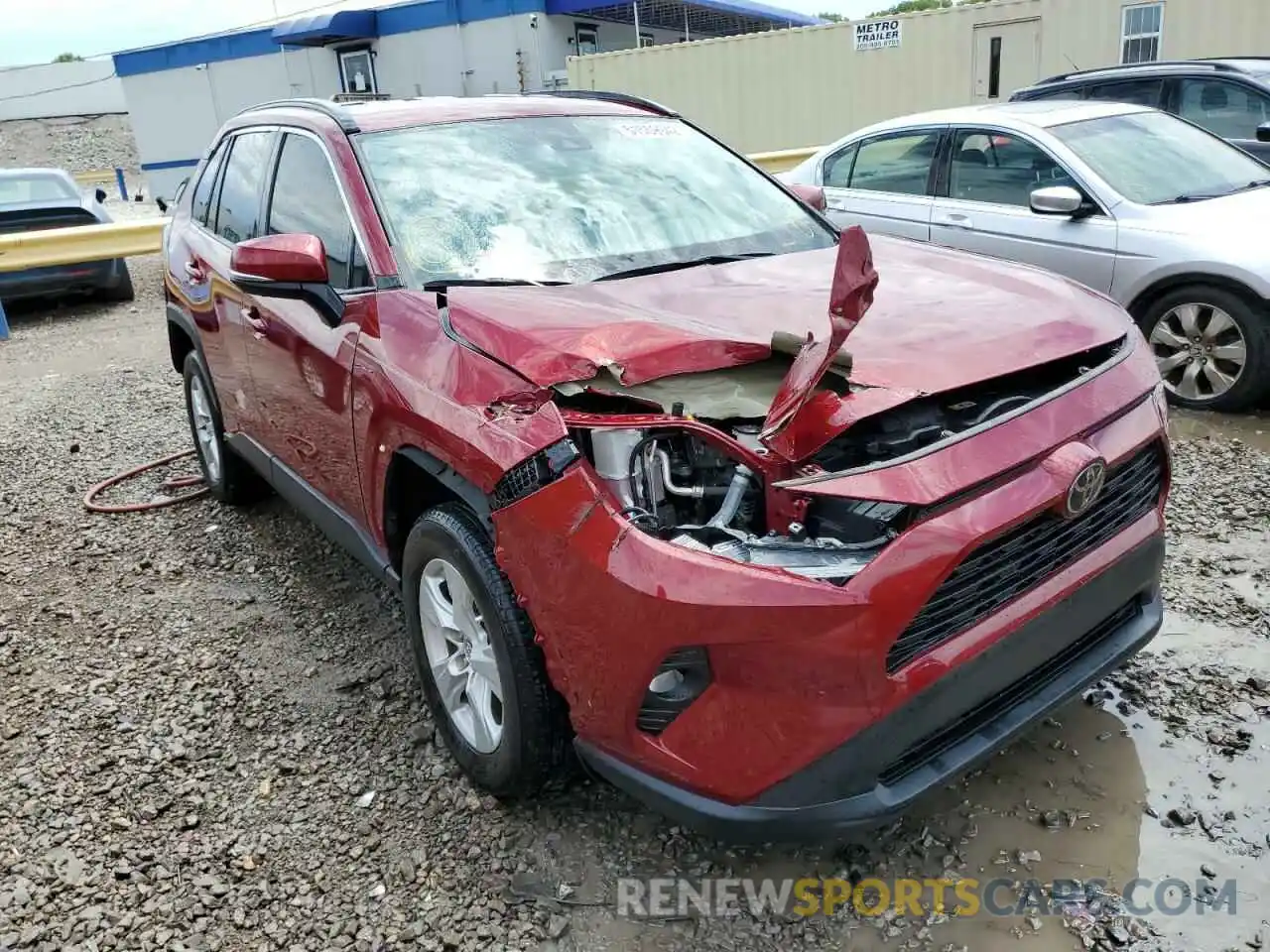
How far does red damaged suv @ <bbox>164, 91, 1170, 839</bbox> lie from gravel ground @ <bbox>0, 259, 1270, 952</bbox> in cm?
31

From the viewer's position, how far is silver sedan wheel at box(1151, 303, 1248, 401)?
16.9 feet

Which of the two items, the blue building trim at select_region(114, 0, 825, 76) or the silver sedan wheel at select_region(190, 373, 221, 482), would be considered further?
the blue building trim at select_region(114, 0, 825, 76)

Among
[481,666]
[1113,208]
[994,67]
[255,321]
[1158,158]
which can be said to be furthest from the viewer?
[994,67]

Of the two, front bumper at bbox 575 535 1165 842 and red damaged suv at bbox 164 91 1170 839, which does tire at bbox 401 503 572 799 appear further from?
front bumper at bbox 575 535 1165 842

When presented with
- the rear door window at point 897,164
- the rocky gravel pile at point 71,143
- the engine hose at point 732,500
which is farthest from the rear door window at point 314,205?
the rocky gravel pile at point 71,143

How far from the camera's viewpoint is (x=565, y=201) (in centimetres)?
327

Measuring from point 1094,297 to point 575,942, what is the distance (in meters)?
2.25

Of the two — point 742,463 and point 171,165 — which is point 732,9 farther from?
point 742,463

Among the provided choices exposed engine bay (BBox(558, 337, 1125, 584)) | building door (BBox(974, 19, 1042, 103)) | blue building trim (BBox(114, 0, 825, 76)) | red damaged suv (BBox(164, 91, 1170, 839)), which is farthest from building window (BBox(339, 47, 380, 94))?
exposed engine bay (BBox(558, 337, 1125, 584))

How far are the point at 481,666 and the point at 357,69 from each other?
23.7 metres

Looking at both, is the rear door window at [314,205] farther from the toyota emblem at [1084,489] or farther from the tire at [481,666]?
the toyota emblem at [1084,489]

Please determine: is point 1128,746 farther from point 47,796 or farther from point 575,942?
point 47,796

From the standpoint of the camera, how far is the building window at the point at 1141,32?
41.9 ft

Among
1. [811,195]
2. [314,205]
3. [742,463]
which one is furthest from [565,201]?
[742,463]
